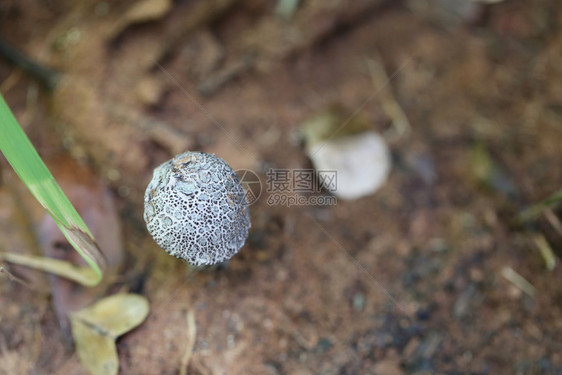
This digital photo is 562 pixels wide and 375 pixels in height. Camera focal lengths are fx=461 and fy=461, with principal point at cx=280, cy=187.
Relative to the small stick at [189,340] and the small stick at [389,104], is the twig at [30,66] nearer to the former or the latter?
the small stick at [189,340]

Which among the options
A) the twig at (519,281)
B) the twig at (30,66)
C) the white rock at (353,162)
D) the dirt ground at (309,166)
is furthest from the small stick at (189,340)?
the twig at (519,281)

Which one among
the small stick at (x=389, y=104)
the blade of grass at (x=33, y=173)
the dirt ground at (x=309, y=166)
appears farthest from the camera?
the small stick at (x=389, y=104)

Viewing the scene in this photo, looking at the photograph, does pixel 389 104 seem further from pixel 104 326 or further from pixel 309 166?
pixel 104 326

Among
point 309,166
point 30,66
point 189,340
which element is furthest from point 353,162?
point 30,66

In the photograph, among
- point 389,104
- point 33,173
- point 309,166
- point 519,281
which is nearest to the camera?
point 33,173

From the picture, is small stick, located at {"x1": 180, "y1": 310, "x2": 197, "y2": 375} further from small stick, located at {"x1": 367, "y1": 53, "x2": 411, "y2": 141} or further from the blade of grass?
small stick, located at {"x1": 367, "y1": 53, "x2": 411, "y2": 141}

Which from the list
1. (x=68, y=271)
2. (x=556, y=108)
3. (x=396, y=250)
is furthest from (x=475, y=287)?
(x=68, y=271)
